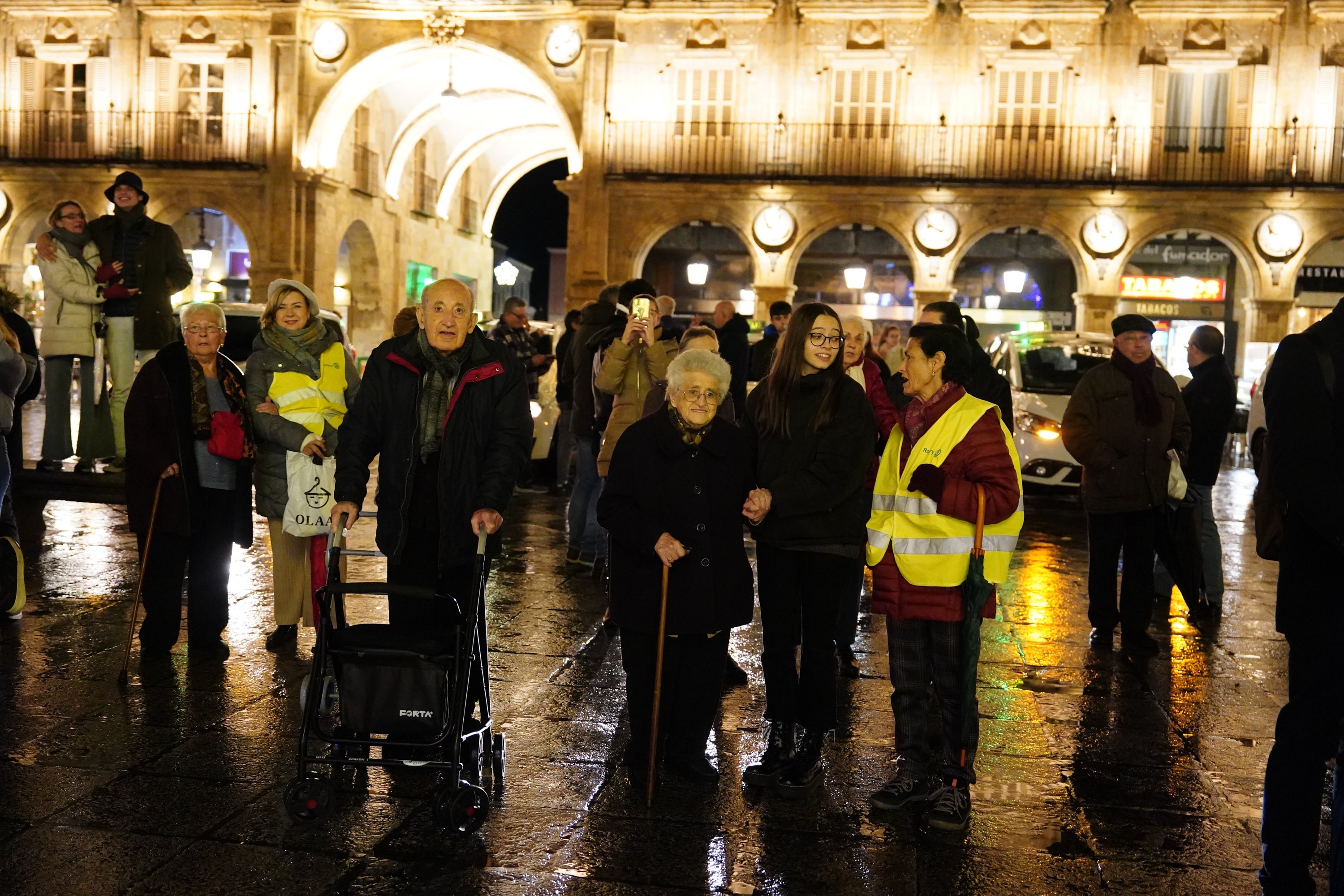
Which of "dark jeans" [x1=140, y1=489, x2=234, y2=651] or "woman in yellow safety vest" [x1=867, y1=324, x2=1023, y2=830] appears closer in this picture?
"woman in yellow safety vest" [x1=867, y1=324, x2=1023, y2=830]

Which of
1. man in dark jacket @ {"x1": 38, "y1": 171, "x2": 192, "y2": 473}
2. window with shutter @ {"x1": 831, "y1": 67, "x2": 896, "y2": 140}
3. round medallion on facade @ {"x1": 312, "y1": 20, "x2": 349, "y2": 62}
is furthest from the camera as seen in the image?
round medallion on facade @ {"x1": 312, "y1": 20, "x2": 349, "y2": 62}

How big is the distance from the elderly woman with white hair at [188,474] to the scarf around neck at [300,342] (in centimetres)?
33

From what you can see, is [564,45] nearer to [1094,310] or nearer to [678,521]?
[1094,310]

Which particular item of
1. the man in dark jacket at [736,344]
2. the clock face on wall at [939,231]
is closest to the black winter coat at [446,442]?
the man in dark jacket at [736,344]

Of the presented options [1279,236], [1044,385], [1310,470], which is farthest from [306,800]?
[1279,236]

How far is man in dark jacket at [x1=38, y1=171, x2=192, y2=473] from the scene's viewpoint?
8.83m

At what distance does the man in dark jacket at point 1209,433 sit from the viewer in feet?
26.9

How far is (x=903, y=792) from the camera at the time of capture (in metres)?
4.52

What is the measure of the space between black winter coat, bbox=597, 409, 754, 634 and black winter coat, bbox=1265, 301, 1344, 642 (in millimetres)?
1807

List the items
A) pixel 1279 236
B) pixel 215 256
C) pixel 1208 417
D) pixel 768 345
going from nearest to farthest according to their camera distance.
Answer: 1. pixel 1208 417
2. pixel 768 345
3. pixel 1279 236
4. pixel 215 256

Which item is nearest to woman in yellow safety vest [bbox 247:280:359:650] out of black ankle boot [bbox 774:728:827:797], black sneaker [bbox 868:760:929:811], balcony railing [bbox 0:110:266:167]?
black ankle boot [bbox 774:728:827:797]

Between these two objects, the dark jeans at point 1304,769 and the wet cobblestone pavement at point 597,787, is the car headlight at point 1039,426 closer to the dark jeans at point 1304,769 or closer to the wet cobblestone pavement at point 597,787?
the wet cobblestone pavement at point 597,787

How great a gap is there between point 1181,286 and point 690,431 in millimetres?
25041

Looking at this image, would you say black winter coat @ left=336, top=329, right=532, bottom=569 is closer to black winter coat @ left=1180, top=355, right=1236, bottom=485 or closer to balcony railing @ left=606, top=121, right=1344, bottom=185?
black winter coat @ left=1180, top=355, right=1236, bottom=485
